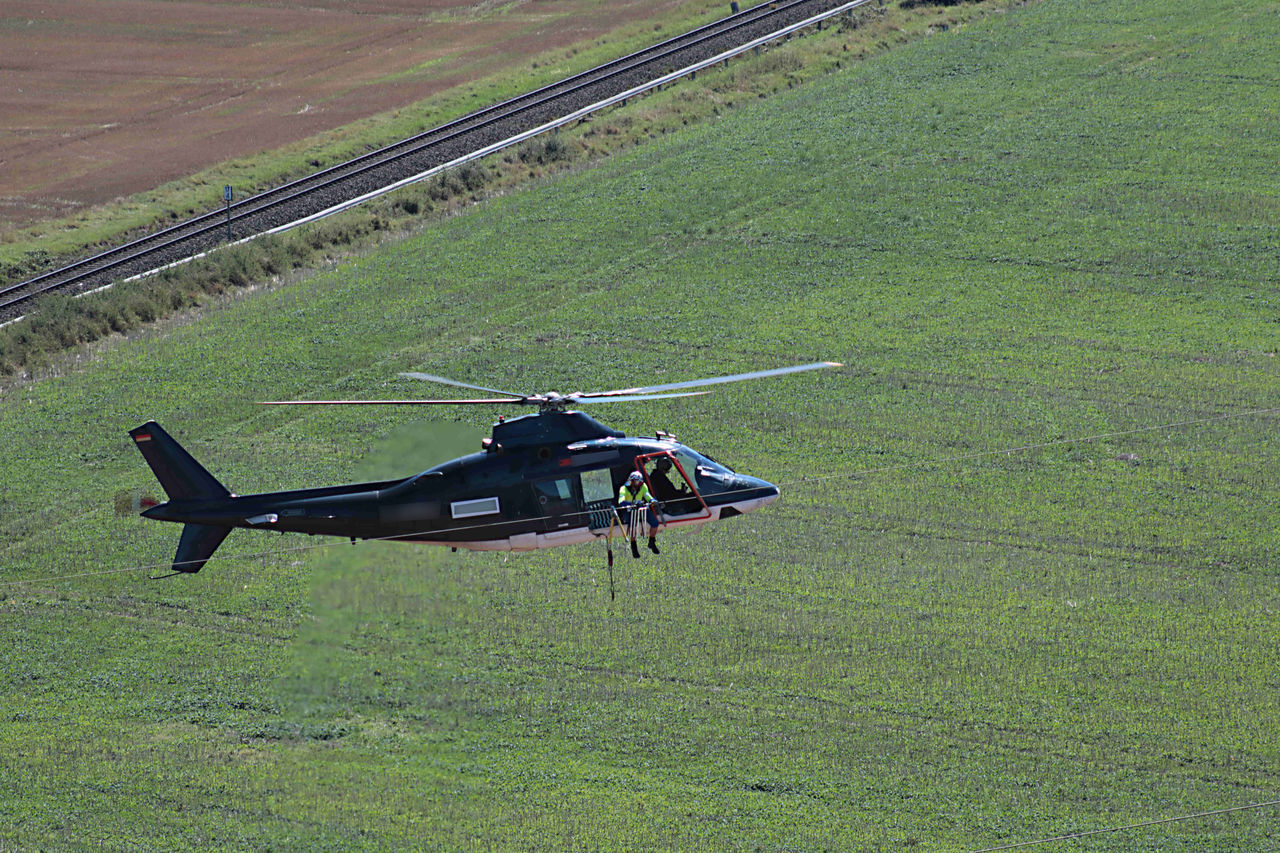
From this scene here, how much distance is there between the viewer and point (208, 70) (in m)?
98.1

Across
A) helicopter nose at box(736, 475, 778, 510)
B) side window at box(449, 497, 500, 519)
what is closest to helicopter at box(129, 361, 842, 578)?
side window at box(449, 497, 500, 519)

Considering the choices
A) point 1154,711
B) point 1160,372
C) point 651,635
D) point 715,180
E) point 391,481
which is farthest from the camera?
point 715,180

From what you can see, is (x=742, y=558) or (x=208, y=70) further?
(x=208, y=70)

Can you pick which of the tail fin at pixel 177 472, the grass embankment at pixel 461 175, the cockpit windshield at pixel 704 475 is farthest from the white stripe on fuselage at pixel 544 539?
the grass embankment at pixel 461 175

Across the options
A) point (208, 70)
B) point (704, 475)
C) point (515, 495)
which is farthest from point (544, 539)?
point (208, 70)

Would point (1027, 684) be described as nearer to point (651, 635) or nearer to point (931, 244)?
point (651, 635)

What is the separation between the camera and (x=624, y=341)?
59594 millimetres

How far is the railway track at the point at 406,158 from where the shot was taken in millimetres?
67625

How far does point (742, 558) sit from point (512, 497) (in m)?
16.1

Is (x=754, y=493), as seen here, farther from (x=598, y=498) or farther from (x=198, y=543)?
(x=198, y=543)

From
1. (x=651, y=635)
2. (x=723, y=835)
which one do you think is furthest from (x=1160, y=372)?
(x=723, y=835)

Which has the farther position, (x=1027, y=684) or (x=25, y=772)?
(x=1027, y=684)

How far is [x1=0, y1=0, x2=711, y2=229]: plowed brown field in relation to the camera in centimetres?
8288

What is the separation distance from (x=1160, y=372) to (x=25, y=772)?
→ 1589 inches
